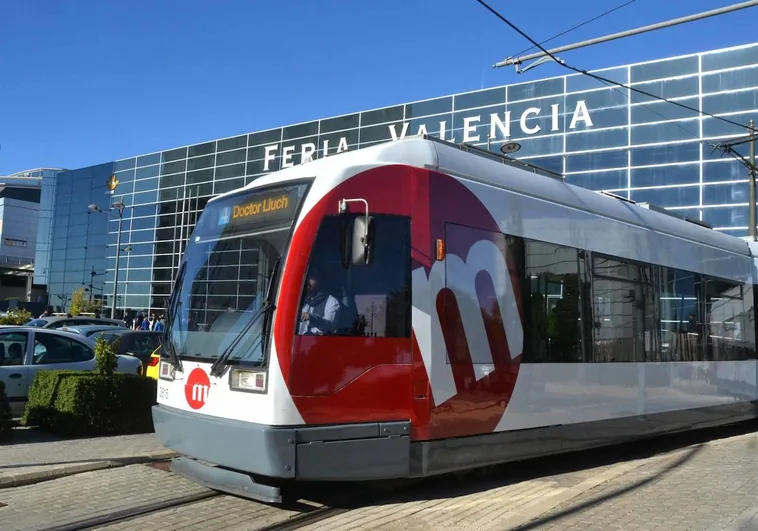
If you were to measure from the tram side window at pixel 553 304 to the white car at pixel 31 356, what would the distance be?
25.8ft

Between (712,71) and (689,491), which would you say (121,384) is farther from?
(712,71)

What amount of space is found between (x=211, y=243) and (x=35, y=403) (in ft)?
17.8

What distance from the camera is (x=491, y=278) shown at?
703cm

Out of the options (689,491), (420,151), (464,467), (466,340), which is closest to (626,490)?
(689,491)

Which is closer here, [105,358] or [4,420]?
[4,420]

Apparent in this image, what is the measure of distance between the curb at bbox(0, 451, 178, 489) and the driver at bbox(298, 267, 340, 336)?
368cm

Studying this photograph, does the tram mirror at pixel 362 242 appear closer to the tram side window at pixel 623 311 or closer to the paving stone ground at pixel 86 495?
the paving stone ground at pixel 86 495

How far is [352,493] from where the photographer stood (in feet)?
21.9

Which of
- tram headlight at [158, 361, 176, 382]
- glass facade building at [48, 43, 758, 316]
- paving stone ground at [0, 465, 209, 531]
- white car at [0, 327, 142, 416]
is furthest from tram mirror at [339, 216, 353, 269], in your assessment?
glass facade building at [48, 43, 758, 316]

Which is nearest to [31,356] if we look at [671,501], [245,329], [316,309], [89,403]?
[89,403]

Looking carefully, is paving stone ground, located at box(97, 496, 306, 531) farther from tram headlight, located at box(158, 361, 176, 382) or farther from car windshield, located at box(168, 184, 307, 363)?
car windshield, located at box(168, 184, 307, 363)

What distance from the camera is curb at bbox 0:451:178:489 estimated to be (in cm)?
702

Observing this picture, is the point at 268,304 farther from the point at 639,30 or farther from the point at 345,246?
the point at 639,30

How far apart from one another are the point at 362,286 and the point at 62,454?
4.93 m
